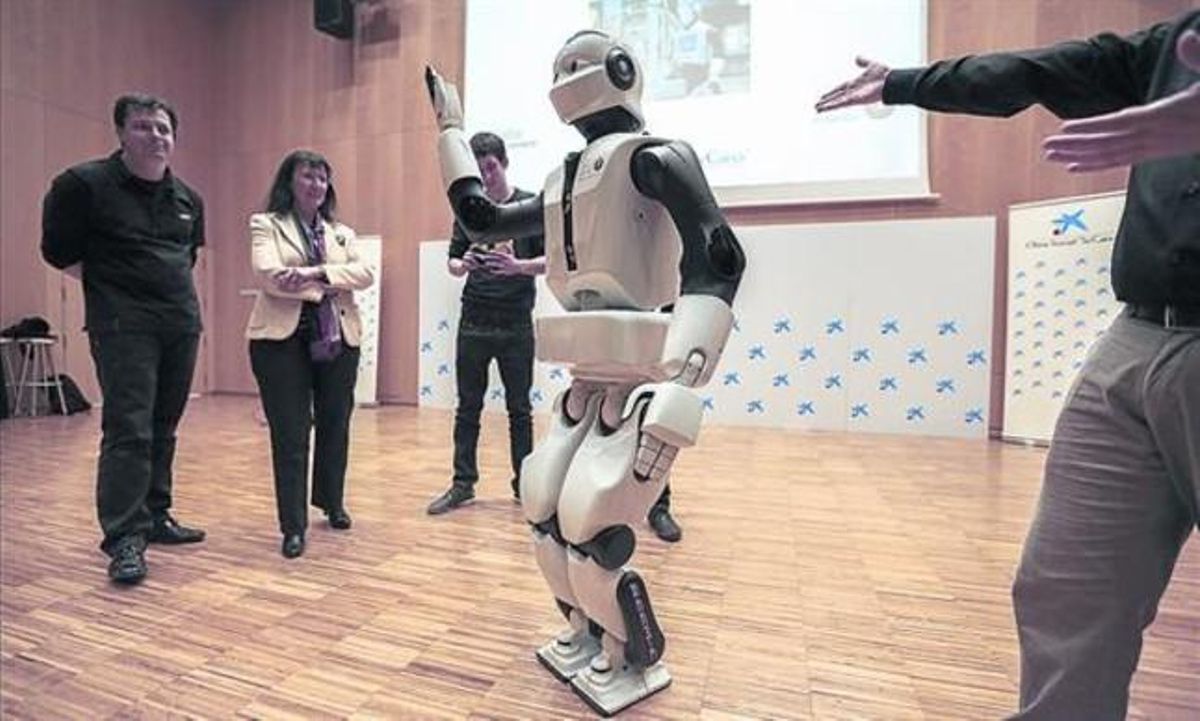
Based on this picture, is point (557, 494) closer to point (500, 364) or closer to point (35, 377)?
point (500, 364)

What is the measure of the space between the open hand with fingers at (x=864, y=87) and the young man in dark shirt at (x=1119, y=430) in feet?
0.58

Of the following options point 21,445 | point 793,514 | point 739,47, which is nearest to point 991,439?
point 793,514

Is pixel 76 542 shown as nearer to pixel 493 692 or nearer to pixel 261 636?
pixel 261 636

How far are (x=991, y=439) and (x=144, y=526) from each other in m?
4.84

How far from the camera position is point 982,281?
454 centimetres

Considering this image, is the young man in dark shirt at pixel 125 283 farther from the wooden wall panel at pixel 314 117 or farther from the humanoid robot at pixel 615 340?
the wooden wall panel at pixel 314 117

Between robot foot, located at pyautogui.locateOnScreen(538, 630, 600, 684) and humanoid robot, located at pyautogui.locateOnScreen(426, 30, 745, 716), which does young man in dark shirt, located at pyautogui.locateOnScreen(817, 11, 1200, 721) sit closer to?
humanoid robot, located at pyautogui.locateOnScreen(426, 30, 745, 716)

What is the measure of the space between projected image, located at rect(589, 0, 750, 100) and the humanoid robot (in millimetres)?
4015

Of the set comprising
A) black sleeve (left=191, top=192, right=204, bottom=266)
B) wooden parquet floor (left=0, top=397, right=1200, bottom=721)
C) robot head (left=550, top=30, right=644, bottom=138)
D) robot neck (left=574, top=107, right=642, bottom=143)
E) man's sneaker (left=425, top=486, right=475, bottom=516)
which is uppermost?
robot head (left=550, top=30, right=644, bottom=138)

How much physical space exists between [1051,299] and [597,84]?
4127mm

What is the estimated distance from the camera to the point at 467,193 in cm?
152

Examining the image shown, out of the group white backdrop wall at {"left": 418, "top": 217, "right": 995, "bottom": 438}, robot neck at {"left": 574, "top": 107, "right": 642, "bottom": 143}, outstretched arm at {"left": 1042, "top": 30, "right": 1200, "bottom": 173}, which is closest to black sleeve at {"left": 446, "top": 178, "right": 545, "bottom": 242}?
robot neck at {"left": 574, "top": 107, "right": 642, "bottom": 143}

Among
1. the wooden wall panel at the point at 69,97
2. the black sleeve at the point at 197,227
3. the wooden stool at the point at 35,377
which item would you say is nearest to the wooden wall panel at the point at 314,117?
the wooden wall panel at the point at 69,97

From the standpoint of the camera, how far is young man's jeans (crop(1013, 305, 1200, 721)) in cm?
84
